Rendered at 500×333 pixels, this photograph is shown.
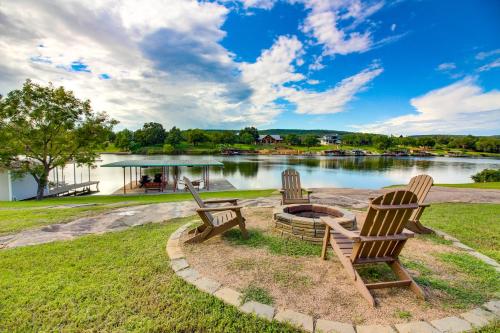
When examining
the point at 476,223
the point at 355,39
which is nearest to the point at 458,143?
the point at 355,39

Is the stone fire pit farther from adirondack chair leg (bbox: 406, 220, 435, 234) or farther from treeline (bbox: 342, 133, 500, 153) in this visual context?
treeline (bbox: 342, 133, 500, 153)

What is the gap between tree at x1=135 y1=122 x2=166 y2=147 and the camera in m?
68.5

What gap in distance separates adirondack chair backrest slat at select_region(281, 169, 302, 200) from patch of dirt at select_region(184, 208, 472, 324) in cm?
255

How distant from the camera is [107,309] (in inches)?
88.5

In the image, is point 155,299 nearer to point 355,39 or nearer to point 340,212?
point 340,212

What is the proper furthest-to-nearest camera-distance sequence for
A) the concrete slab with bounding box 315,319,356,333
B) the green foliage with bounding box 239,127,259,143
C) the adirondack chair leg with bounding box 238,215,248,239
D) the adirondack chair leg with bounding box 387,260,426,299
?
the green foliage with bounding box 239,127,259,143 → the adirondack chair leg with bounding box 238,215,248,239 → the adirondack chair leg with bounding box 387,260,426,299 → the concrete slab with bounding box 315,319,356,333

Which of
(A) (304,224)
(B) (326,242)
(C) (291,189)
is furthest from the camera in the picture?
(C) (291,189)

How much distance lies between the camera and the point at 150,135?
68750mm

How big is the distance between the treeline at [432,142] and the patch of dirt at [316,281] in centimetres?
8669

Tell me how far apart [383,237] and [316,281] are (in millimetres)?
914

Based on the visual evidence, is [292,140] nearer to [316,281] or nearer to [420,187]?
[420,187]

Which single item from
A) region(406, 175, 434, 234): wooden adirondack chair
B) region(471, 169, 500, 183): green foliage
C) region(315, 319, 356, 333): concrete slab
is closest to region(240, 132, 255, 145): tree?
region(471, 169, 500, 183): green foliage

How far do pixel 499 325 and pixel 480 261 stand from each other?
1712mm

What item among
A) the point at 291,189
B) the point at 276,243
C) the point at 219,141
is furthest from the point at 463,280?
the point at 219,141
